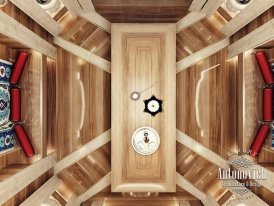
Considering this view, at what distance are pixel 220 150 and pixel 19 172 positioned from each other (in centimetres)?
258

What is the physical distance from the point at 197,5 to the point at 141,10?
2.42ft

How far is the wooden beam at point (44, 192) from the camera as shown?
303 centimetres

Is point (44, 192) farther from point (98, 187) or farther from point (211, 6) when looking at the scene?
point (211, 6)

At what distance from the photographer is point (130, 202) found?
13.2ft

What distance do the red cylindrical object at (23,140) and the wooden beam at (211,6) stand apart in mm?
2716

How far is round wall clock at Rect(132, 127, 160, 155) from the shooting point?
3848 millimetres

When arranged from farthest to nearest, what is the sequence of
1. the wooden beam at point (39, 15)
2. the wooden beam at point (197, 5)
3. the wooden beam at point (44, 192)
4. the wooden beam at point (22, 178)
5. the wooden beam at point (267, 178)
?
the wooden beam at point (197, 5) → the wooden beam at point (44, 192) → the wooden beam at point (39, 15) → the wooden beam at point (267, 178) → the wooden beam at point (22, 178)

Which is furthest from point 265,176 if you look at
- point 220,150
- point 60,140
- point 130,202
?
point 60,140

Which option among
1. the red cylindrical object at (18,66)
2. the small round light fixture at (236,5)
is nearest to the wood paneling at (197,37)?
the small round light fixture at (236,5)

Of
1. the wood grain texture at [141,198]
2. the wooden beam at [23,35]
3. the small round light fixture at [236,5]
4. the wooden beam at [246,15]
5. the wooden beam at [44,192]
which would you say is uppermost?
the small round light fixture at [236,5]

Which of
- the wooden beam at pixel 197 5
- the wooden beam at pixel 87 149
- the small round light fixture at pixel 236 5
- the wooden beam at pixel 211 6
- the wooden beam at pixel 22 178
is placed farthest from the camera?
the wooden beam at pixel 87 149

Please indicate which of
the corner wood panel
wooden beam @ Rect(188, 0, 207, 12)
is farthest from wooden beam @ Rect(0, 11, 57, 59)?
wooden beam @ Rect(188, 0, 207, 12)

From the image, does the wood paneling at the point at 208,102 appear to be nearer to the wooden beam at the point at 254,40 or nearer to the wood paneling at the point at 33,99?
the wooden beam at the point at 254,40

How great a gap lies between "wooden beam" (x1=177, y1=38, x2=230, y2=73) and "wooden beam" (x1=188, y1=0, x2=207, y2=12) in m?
0.53
